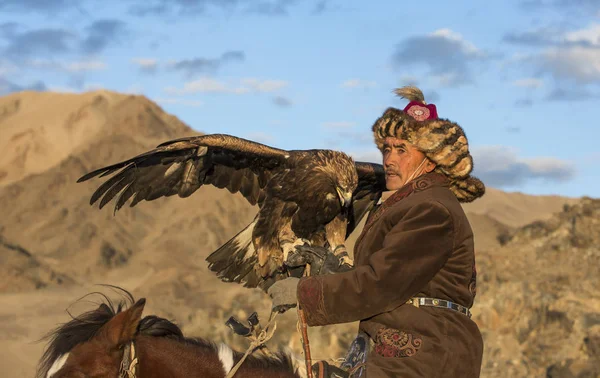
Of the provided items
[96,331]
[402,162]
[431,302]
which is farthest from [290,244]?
[96,331]

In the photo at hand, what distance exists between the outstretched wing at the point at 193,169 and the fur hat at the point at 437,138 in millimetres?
2359

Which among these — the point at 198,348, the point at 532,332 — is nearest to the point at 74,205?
the point at 532,332

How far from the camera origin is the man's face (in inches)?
130

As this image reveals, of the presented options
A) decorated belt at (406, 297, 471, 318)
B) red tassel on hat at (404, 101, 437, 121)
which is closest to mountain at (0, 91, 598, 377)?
decorated belt at (406, 297, 471, 318)

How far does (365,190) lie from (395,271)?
3992 millimetres

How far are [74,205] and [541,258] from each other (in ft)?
72.3

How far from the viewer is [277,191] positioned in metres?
6.71

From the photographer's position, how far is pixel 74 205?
34.9 meters

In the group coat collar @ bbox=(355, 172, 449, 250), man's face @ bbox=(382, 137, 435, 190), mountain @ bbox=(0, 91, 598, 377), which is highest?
man's face @ bbox=(382, 137, 435, 190)

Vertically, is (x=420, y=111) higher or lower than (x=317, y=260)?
higher

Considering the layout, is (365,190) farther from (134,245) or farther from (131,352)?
(134,245)

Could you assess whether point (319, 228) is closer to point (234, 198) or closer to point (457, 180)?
point (457, 180)

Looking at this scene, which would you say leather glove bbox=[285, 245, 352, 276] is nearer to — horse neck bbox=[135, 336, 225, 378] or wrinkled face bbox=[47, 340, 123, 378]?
horse neck bbox=[135, 336, 225, 378]

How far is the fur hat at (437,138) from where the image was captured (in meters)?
3.22
